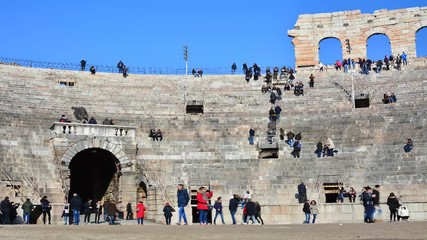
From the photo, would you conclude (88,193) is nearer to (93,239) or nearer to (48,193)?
(48,193)

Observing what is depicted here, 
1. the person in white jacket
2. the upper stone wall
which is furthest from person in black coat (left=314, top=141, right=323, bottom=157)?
the upper stone wall

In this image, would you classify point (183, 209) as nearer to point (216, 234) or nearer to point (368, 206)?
point (368, 206)

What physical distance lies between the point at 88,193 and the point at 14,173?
6.40 meters

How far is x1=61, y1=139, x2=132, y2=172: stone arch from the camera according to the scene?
32.4m

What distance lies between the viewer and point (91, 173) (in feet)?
118

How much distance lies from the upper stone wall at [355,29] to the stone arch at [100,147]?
22.3 metres

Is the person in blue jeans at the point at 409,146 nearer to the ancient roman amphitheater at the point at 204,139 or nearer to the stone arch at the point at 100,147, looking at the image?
the ancient roman amphitheater at the point at 204,139

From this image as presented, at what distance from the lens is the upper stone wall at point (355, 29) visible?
49875mm

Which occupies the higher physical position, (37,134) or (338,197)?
(37,134)

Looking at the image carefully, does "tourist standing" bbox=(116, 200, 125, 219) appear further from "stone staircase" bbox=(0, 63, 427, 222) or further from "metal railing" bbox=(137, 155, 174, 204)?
"metal railing" bbox=(137, 155, 174, 204)

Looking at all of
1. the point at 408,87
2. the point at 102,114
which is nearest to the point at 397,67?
the point at 408,87

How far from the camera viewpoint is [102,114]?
125ft

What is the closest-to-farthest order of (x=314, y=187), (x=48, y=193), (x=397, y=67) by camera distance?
1. (x=48, y=193)
2. (x=314, y=187)
3. (x=397, y=67)

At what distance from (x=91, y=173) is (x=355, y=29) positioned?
27237 mm
